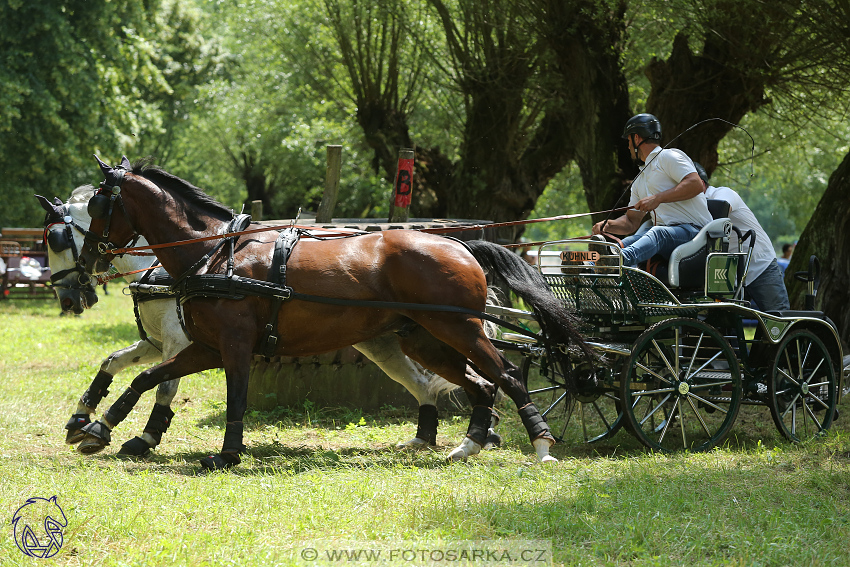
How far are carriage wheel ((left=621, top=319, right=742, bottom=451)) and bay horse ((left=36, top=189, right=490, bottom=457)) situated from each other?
1071 millimetres

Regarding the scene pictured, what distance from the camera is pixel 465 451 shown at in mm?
5566

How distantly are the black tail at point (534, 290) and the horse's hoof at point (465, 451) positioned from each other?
2.99ft

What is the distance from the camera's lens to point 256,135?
24875 mm

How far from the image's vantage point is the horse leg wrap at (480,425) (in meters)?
5.59

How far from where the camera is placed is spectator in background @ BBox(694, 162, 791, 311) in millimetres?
6305

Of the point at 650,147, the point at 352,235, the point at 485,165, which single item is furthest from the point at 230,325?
the point at 485,165

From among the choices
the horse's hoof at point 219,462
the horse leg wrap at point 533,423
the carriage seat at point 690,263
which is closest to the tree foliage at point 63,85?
the horse's hoof at point 219,462

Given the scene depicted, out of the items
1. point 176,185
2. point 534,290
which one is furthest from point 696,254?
point 176,185

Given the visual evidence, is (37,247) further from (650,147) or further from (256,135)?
(650,147)

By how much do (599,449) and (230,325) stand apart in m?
2.84

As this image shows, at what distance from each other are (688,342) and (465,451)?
2.03 meters

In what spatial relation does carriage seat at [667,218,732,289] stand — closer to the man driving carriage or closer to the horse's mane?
the man driving carriage

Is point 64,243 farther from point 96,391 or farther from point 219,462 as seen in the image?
point 219,462

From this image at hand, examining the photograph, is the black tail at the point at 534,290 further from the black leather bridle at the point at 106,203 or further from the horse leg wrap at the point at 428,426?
the black leather bridle at the point at 106,203
